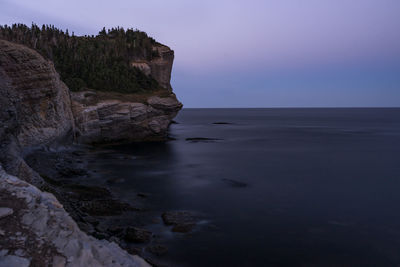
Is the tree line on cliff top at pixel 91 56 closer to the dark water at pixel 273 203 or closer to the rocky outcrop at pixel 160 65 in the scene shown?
the rocky outcrop at pixel 160 65

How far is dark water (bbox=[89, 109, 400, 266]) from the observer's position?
11805 millimetres

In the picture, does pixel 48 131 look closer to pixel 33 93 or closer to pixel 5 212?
pixel 33 93

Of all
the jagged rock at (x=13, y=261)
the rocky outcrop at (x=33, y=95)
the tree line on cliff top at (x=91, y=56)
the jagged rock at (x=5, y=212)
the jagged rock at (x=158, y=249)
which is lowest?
the jagged rock at (x=158, y=249)

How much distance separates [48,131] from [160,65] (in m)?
33.2

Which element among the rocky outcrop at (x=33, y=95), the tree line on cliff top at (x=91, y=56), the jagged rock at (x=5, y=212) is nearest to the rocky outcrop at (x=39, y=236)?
the jagged rock at (x=5, y=212)

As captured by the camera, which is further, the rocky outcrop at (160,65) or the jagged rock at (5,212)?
the rocky outcrop at (160,65)

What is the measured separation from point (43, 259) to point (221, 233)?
8.72 m

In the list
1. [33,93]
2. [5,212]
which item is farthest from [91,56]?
[5,212]

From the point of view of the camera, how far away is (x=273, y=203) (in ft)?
59.7

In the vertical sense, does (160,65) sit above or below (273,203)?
above

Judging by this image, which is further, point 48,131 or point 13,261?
point 48,131

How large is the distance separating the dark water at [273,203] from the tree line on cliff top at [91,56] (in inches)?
432

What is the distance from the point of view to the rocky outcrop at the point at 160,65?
51541mm

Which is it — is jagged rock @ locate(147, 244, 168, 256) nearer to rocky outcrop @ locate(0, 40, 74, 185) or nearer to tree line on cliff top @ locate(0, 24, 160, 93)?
rocky outcrop @ locate(0, 40, 74, 185)
